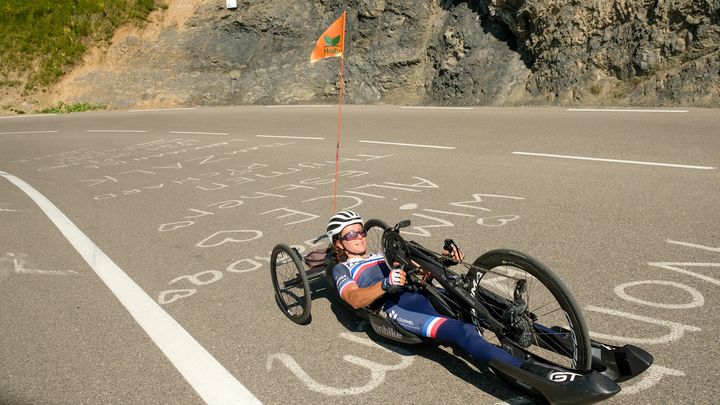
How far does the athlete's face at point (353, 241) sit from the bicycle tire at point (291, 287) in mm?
344

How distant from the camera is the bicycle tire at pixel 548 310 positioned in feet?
10.2

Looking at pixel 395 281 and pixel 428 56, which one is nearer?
pixel 395 281

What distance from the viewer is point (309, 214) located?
300 inches

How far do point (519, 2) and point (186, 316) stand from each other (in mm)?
15046

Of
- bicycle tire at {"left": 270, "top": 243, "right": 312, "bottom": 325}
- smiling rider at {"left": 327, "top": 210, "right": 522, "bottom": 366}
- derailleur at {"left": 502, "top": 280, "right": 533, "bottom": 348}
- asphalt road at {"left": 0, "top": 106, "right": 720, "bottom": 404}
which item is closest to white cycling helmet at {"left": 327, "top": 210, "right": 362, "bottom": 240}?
smiling rider at {"left": 327, "top": 210, "right": 522, "bottom": 366}

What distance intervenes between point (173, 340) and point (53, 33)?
29495 mm

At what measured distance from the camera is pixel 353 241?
4.50 metres

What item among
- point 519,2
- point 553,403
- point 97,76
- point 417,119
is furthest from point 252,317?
point 97,76

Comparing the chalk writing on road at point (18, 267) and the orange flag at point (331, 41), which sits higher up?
the orange flag at point (331, 41)

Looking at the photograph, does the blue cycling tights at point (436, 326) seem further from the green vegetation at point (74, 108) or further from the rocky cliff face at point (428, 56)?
the green vegetation at point (74, 108)

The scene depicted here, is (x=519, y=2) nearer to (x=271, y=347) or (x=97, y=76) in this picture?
(x=271, y=347)

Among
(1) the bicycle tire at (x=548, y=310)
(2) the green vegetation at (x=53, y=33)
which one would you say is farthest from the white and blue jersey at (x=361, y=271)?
(2) the green vegetation at (x=53, y=33)

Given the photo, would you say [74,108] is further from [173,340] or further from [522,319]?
[522,319]

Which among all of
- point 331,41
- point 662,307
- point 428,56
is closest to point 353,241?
point 662,307
